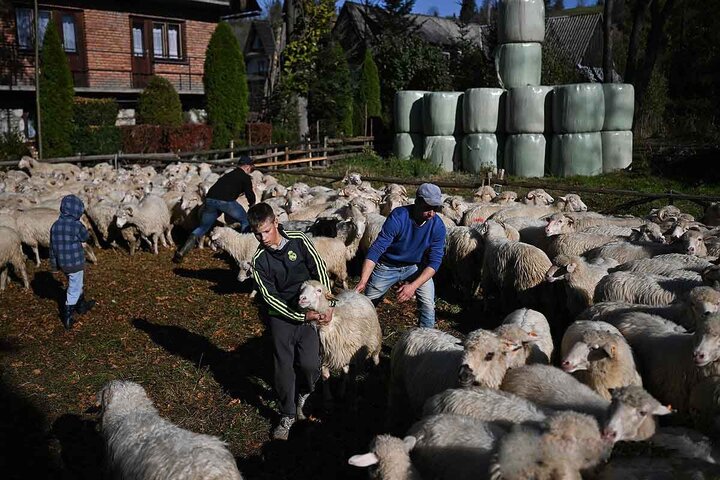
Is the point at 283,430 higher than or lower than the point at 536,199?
lower

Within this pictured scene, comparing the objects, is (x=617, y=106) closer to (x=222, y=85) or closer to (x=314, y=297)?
(x=222, y=85)

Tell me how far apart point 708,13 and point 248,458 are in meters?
38.3

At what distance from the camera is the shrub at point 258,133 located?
1126 inches

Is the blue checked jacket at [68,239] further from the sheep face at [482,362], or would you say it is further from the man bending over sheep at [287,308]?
the sheep face at [482,362]

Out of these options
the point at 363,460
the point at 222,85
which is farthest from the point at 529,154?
the point at 363,460

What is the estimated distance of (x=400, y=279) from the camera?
680 centimetres

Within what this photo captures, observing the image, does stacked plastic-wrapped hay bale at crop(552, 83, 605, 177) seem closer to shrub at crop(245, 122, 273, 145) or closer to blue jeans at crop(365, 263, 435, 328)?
shrub at crop(245, 122, 273, 145)

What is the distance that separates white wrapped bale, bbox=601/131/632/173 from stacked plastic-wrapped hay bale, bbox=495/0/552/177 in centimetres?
202

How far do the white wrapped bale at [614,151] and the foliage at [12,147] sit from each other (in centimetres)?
1948

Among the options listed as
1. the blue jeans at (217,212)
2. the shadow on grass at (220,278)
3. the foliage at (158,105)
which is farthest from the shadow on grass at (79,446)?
the foliage at (158,105)

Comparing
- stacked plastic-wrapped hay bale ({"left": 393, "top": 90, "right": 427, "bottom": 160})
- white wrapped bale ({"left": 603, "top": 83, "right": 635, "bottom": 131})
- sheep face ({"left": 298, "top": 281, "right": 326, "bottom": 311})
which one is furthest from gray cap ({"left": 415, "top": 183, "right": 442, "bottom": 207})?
stacked plastic-wrapped hay bale ({"left": 393, "top": 90, "right": 427, "bottom": 160})

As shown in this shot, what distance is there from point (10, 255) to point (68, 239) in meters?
2.35

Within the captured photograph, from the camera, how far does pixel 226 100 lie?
92.8 feet

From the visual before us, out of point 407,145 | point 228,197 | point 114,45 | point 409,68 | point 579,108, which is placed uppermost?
point 114,45
